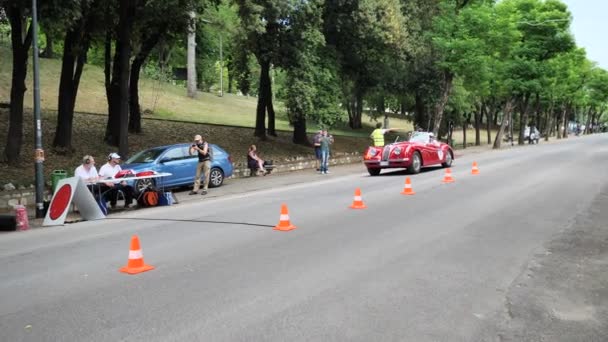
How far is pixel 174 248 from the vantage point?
25.3 ft

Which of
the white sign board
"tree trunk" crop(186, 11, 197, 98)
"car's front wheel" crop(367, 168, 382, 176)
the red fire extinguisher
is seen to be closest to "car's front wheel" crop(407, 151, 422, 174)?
"car's front wheel" crop(367, 168, 382, 176)

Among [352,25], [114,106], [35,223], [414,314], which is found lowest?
[35,223]

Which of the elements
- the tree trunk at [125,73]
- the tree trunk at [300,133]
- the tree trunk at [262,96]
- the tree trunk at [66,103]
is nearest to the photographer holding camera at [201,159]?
the tree trunk at [125,73]

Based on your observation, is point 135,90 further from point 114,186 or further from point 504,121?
point 504,121

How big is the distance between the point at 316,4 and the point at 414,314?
22.3 metres

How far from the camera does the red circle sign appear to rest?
11.0 metres

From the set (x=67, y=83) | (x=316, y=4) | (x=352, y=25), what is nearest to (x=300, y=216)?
(x=67, y=83)

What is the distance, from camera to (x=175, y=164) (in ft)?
55.2

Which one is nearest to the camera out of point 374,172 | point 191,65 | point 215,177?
point 215,177

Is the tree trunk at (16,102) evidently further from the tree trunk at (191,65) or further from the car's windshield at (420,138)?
the tree trunk at (191,65)

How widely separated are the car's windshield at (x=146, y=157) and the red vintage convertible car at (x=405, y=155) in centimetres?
713

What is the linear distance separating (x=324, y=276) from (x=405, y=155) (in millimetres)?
13219

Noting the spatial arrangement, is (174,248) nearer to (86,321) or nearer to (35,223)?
(86,321)

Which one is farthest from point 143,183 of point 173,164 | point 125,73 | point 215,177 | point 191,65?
point 191,65
